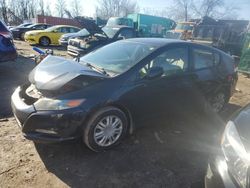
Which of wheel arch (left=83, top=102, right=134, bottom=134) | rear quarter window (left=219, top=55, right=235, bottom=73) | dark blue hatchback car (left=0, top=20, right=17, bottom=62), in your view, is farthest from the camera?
dark blue hatchback car (left=0, top=20, right=17, bottom=62)

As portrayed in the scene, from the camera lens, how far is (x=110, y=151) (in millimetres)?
3414

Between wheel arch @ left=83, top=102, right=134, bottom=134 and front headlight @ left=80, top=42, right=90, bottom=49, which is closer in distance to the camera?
wheel arch @ left=83, top=102, right=134, bottom=134

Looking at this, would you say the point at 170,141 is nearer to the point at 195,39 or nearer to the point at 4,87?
the point at 4,87

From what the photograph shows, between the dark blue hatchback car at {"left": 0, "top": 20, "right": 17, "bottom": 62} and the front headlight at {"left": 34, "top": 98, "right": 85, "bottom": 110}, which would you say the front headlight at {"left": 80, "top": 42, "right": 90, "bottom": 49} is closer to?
the dark blue hatchback car at {"left": 0, "top": 20, "right": 17, "bottom": 62}

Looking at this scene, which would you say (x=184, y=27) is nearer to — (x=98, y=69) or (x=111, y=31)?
(x=111, y=31)

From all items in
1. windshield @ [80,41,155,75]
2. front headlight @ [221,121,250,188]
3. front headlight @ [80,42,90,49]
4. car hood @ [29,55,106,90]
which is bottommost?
front headlight @ [80,42,90,49]

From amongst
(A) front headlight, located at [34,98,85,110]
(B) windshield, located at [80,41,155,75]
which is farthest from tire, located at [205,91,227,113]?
(A) front headlight, located at [34,98,85,110]

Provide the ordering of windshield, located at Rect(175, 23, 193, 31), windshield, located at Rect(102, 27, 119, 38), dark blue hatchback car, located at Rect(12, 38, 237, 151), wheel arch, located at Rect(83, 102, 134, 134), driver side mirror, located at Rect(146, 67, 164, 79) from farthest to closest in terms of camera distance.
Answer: windshield, located at Rect(175, 23, 193, 31) < windshield, located at Rect(102, 27, 119, 38) < driver side mirror, located at Rect(146, 67, 164, 79) < wheel arch, located at Rect(83, 102, 134, 134) < dark blue hatchback car, located at Rect(12, 38, 237, 151)

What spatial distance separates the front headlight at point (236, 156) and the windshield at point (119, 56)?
1.78 m

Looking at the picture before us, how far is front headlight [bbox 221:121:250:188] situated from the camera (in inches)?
68.1

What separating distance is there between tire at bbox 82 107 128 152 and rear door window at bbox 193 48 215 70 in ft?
5.71

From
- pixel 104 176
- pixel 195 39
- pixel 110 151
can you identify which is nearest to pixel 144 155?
pixel 110 151

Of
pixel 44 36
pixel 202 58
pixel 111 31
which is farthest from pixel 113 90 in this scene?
pixel 44 36

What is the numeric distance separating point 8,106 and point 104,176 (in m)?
2.95
